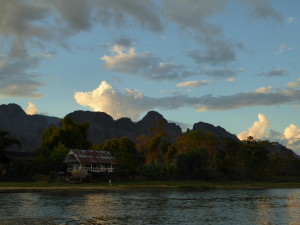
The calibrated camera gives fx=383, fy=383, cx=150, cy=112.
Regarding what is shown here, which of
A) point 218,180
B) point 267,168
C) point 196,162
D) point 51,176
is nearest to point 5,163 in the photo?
point 51,176

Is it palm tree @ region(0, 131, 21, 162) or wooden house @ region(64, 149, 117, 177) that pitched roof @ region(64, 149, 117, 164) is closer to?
wooden house @ region(64, 149, 117, 177)

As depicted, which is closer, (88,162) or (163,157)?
(88,162)

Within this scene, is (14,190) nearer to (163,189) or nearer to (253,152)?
(163,189)

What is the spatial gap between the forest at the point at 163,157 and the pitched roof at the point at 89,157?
2006 mm

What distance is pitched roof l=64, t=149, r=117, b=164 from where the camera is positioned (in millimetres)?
89000

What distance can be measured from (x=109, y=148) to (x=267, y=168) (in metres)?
55.3

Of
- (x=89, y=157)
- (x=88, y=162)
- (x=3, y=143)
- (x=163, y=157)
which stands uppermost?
(x=3, y=143)

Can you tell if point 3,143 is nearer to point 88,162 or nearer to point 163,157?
point 88,162

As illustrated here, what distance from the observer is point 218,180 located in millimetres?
101688

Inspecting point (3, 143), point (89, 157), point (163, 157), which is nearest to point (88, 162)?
point (89, 157)

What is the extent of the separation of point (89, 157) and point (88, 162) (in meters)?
2.15

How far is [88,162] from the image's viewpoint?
89.2 metres

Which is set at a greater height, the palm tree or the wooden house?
the palm tree

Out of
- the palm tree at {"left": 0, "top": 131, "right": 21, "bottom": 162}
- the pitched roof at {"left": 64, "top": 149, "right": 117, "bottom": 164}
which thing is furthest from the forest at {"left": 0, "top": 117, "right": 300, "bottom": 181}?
the pitched roof at {"left": 64, "top": 149, "right": 117, "bottom": 164}
